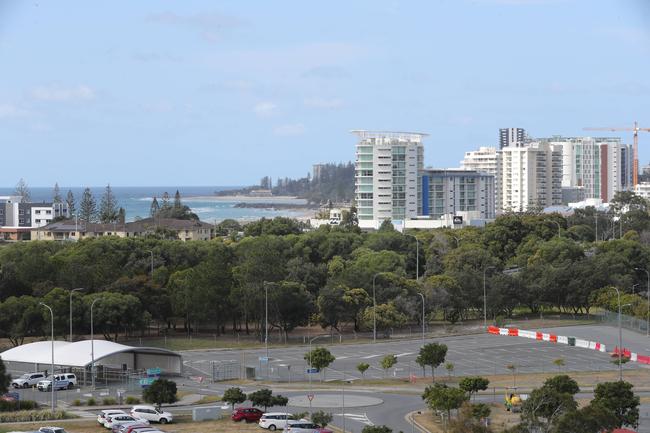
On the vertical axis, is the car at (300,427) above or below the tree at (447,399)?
below

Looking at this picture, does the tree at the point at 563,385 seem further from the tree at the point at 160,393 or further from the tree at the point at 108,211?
the tree at the point at 108,211

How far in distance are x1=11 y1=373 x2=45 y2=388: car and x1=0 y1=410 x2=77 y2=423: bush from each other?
8081 mm

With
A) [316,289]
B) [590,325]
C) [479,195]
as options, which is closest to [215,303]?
[316,289]

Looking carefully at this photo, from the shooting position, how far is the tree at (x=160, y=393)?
42125mm

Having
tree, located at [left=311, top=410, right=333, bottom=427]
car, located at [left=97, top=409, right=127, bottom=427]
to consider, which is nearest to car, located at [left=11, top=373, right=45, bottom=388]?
car, located at [left=97, top=409, right=127, bottom=427]

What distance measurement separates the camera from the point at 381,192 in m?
162

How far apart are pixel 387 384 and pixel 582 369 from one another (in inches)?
386

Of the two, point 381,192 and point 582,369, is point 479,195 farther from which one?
point 582,369

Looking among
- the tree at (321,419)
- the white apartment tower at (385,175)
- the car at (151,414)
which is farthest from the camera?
the white apartment tower at (385,175)

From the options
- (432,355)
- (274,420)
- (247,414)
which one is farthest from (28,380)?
(432,355)

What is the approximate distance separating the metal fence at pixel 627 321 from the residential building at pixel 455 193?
91872mm

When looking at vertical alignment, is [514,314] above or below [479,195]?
below

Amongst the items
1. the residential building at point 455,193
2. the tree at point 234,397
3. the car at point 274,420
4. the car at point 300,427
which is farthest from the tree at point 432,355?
the residential building at point 455,193

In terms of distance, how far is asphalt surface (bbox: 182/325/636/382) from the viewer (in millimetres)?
53178
